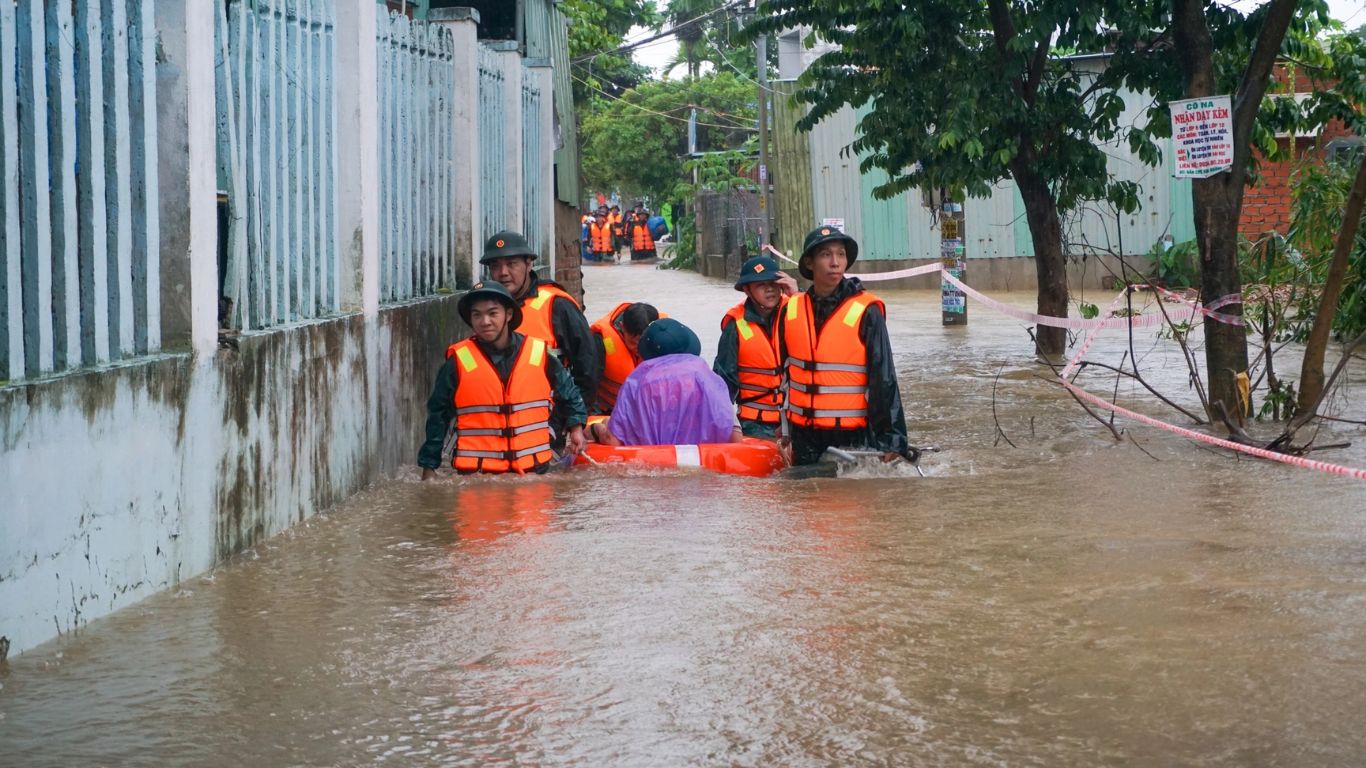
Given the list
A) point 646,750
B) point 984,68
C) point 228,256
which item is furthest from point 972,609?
point 984,68

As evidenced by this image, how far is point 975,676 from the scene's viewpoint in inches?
177

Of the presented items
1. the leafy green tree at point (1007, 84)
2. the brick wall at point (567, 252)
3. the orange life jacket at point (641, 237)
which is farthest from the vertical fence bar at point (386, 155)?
the orange life jacket at point (641, 237)

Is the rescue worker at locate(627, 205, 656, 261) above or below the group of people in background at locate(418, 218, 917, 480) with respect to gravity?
above

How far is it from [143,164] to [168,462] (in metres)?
1.06

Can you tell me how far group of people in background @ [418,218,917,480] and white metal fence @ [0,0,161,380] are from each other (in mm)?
2265

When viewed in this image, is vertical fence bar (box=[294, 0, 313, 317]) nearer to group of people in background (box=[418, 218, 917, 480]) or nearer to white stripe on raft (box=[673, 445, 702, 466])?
group of people in background (box=[418, 218, 917, 480])

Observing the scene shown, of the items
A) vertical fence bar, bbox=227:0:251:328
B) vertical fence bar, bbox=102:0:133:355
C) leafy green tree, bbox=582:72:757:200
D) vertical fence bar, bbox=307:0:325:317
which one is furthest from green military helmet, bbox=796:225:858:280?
leafy green tree, bbox=582:72:757:200

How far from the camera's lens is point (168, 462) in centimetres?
546

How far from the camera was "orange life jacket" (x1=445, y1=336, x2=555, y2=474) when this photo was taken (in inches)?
300

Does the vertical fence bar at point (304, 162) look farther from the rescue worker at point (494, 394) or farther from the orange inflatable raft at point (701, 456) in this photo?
the orange inflatable raft at point (701, 456)

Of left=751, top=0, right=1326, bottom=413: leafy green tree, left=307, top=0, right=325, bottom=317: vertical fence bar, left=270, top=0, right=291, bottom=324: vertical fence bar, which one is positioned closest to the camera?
left=270, top=0, right=291, bottom=324: vertical fence bar

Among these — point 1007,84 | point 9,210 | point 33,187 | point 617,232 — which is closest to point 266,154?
point 33,187

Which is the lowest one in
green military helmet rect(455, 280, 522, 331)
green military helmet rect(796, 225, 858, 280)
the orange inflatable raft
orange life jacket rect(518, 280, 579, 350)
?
the orange inflatable raft

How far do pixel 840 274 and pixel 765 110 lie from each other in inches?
875
